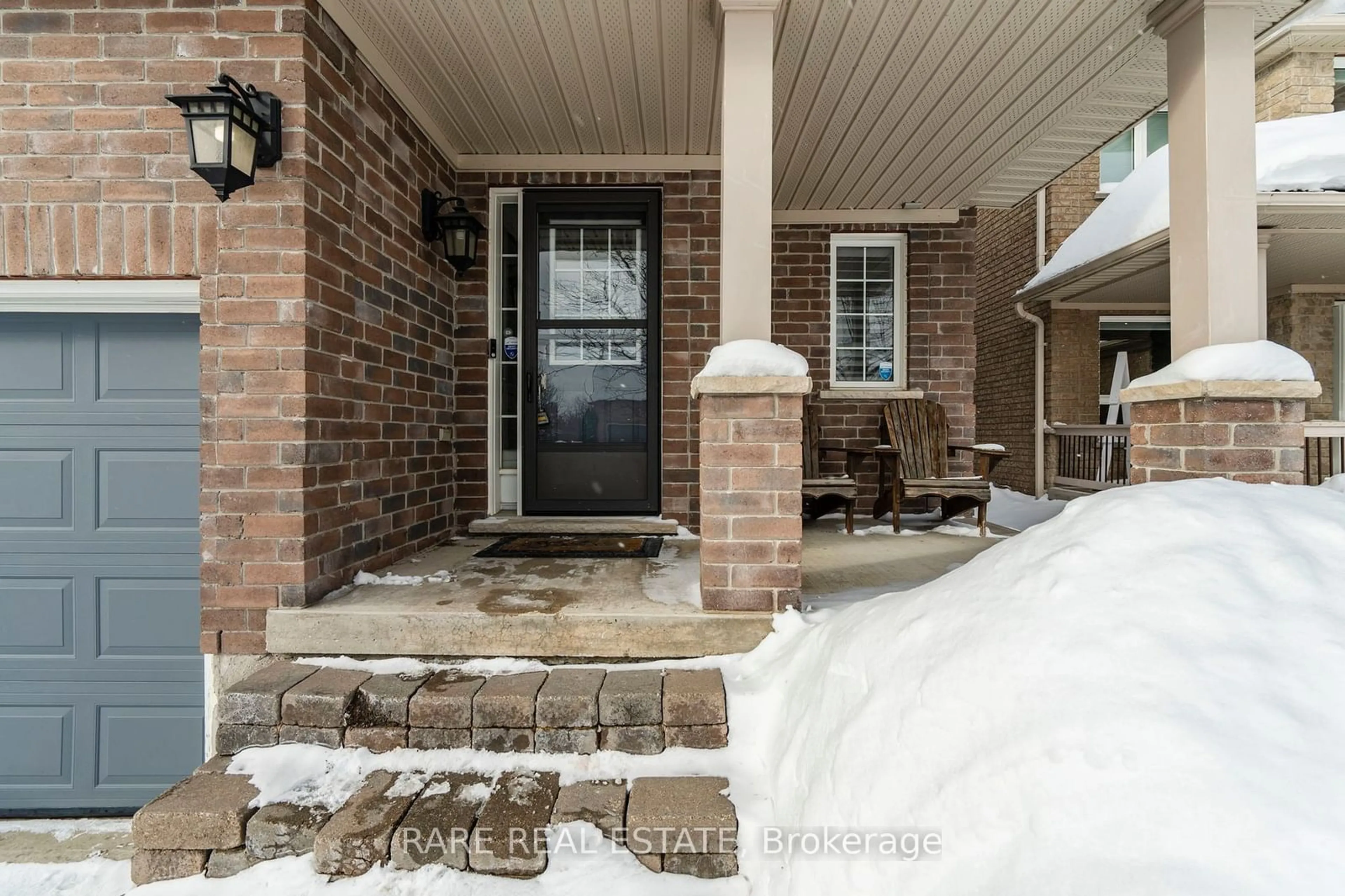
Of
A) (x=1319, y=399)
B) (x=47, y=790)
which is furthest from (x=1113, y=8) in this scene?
(x=1319, y=399)

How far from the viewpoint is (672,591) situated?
237 centimetres

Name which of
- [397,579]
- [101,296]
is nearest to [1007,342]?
[397,579]

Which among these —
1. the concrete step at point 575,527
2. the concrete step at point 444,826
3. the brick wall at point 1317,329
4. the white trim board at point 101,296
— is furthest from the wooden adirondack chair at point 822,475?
the brick wall at point 1317,329

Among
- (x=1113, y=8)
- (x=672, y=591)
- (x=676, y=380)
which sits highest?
(x=1113, y=8)

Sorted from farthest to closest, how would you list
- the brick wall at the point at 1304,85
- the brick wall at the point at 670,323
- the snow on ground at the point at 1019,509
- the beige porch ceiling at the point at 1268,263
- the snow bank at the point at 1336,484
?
the brick wall at the point at 1304,85, the snow on ground at the point at 1019,509, the beige porch ceiling at the point at 1268,263, the brick wall at the point at 670,323, the snow bank at the point at 1336,484

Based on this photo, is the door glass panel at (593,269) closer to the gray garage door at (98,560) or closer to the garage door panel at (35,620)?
the gray garage door at (98,560)

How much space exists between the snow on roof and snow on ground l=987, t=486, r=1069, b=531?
95.2 inches

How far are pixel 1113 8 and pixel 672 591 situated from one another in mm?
3057

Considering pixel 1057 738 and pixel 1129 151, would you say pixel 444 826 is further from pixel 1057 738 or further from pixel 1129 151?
pixel 1129 151

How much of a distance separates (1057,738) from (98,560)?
126 inches

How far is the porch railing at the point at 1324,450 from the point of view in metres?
4.54

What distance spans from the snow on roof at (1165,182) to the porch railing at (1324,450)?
1781 millimetres

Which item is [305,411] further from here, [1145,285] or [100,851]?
[1145,285]

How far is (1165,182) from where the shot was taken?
5.66 metres
